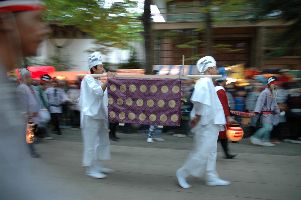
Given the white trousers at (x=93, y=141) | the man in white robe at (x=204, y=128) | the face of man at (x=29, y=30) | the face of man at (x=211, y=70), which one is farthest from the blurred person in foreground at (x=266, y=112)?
the face of man at (x=29, y=30)

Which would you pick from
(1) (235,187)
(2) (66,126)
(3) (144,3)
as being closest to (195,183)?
(1) (235,187)

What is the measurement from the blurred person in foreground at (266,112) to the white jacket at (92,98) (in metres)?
4.39

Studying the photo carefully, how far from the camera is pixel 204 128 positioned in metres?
5.75

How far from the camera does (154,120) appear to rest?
618 cm

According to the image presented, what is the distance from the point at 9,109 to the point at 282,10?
9.88 m

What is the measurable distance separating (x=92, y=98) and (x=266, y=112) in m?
4.69

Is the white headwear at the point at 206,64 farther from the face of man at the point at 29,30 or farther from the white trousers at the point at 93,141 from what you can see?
the face of man at the point at 29,30

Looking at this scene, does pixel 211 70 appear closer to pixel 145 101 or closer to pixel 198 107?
pixel 198 107

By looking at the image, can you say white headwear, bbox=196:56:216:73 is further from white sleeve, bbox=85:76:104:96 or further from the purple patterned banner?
white sleeve, bbox=85:76:104:96

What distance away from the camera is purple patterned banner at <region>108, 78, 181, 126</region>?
6.05 metres

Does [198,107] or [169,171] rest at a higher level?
[198,107]

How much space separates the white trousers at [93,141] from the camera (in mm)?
6250

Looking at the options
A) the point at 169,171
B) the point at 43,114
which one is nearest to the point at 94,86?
the point at 169,171

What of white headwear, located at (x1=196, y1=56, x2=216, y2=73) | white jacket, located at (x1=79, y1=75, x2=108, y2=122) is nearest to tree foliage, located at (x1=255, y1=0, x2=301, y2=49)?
white headwear, located at (x1=196, y1=56, x2=216, y2=73)
